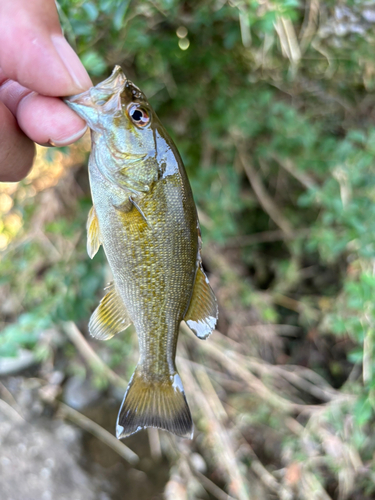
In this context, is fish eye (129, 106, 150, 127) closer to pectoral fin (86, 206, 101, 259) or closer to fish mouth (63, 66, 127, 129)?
fish mouth (63, 66, 127, 129)

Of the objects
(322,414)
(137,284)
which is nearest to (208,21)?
(137,284)

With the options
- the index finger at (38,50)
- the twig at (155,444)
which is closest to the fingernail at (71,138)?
the index finger at (38,50)

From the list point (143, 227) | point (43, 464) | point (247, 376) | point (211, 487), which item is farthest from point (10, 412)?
point (143, 227)

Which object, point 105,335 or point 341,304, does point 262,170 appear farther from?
point 105,335

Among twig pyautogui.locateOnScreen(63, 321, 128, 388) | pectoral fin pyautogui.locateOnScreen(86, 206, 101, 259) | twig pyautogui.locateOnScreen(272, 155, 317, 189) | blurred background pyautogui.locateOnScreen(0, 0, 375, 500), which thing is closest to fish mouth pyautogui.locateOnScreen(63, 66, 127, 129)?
pectoral fin pyautogui.locateOnScreen(86, 206, 101, 259)

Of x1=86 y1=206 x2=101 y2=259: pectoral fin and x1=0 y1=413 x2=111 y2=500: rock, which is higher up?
x1=86 y1=206 x2=101 y2=259: pectoral fin

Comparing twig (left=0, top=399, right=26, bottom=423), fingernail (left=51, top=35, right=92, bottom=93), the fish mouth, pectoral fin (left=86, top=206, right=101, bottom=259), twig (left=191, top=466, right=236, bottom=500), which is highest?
fingernail (left=51, top=35, right=92, bottom=93)

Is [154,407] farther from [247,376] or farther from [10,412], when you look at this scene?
[10,412]
